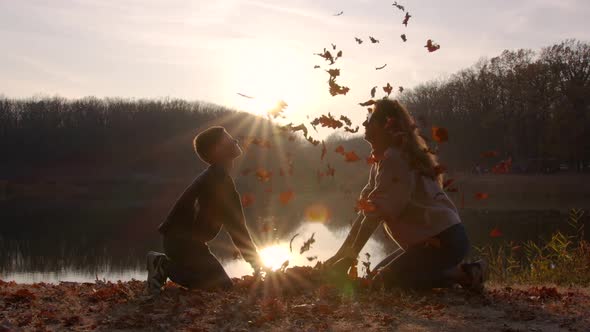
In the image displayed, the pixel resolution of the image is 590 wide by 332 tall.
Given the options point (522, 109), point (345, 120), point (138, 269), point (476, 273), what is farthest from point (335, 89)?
point (522, 109)

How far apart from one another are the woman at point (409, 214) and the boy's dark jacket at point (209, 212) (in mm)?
1009

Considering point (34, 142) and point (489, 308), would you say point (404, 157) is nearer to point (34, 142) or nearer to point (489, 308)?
point (489, 308)

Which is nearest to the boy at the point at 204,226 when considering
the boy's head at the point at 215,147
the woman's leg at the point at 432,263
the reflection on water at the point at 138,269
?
the boy's head at the point at 215,147

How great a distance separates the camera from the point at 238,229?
6.52 m

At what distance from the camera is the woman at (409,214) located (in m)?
5.82

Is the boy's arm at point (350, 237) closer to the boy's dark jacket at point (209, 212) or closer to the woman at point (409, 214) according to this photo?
the woman at point (409, 214)

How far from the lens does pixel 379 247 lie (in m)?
20.4

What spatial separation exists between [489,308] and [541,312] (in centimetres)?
42

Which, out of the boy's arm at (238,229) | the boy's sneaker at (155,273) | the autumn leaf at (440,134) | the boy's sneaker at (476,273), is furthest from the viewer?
the boy's arm at (238,229)

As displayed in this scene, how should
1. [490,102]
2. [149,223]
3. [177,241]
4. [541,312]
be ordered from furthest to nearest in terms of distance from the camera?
[490,102]
[149,223]
[177,241]
[541,312]

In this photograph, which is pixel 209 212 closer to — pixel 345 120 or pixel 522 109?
pixel 345 120

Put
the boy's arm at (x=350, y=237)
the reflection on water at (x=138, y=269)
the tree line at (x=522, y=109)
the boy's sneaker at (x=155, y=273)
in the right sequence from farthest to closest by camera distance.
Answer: the tree line at (x=522, y=109)
the reflection on water at (x=138, y=269)
the boy's sneaker at (x=155, y=273)
the boy's arm at (x=350, y=237)

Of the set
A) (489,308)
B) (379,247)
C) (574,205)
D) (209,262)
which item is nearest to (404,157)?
(489,308)

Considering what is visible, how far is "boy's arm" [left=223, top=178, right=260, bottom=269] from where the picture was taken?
6.49 m
